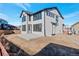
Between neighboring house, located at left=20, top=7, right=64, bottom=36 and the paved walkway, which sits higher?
neighboring house, located at left=20, top=7, right=64, bottom=36

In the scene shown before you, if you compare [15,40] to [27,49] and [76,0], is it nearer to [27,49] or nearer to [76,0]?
[27,49]

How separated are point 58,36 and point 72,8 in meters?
0.33

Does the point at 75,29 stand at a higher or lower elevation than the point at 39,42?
higher

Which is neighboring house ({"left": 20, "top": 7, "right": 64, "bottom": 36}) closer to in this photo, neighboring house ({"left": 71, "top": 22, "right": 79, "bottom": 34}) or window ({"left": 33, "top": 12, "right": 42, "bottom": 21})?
window ({"left": 33, "top": 12, "right": 42, "bottom": 21})

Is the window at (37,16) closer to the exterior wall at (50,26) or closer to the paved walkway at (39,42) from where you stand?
the exterior wall at (50,26)

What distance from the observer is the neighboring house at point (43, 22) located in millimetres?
1867

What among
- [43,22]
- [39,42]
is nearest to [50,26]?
[43,22]

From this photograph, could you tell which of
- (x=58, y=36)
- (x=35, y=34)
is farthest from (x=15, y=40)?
(x=58, y=36)

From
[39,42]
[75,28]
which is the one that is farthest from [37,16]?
[75,28]

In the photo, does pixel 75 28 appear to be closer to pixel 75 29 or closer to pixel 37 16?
pixel 75 29

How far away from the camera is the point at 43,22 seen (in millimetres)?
1874

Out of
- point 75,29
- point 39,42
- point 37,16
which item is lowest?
point 39,42

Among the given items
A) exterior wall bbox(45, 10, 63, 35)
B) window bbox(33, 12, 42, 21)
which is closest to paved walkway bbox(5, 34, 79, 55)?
exterior wall bbox(45, 10, 63, 35)

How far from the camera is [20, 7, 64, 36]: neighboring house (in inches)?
73.5
